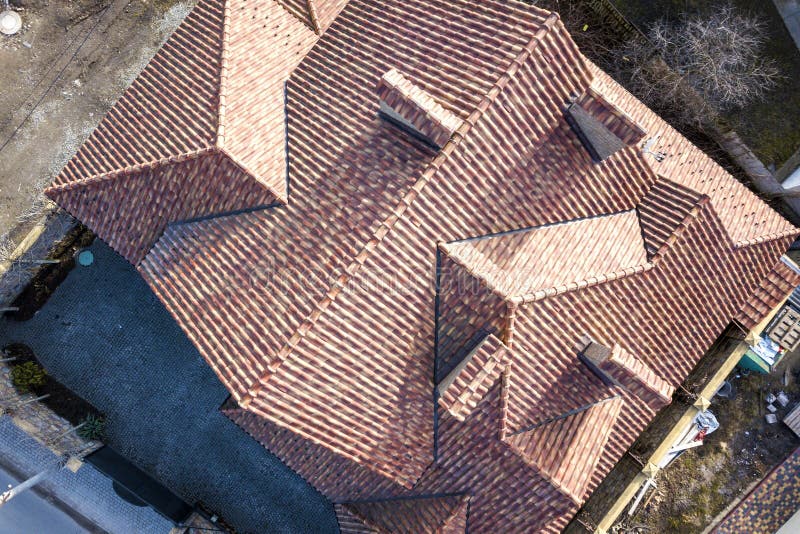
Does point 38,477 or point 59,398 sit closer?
point 38,477

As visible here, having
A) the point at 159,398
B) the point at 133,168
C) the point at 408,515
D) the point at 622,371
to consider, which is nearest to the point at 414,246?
the point at 622,371

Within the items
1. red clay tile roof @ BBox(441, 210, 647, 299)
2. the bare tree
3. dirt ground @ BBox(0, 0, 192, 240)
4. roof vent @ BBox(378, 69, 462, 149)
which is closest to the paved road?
dirt ground @ BBox(0, 0, 192, 240)

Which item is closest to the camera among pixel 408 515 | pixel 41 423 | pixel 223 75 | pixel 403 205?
pixel 403 205

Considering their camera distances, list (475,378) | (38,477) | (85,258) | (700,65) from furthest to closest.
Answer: (85,258), (38,477), (700,65), (475,378)

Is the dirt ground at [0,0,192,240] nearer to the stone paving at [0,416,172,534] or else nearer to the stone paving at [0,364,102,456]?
the stone paving at [0,364,102,456]

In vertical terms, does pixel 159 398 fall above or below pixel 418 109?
below

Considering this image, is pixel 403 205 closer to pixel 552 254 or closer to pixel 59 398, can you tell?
pixel 552 254

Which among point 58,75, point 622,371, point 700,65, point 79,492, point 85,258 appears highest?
point 700,65

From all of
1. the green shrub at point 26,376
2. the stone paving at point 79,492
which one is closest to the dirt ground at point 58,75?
the green shrub at point 26,376

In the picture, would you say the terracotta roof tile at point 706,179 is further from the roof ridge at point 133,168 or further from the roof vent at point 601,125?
the roof ridge at point 133,168
